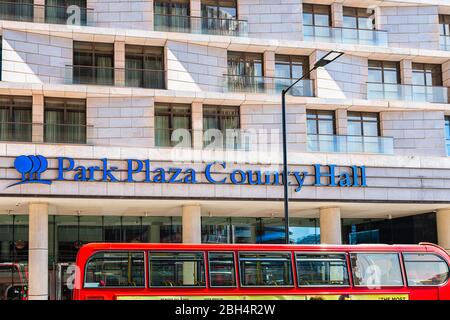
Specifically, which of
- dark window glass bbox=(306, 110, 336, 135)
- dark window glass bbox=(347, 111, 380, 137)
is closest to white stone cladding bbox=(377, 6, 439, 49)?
dark window glass bbox=(347, 111, 380, 137)

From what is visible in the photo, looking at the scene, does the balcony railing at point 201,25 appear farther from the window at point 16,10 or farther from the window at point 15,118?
the window at point 15,118

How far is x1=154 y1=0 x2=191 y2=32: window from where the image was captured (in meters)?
31.0

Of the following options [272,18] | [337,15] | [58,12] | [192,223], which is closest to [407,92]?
[337,15]

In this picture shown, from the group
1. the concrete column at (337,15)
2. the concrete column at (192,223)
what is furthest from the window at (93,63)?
the concrete column at (337,15)

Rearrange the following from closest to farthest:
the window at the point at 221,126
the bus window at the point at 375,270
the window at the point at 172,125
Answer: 1. the bus window at the point at 375,270
2. the window at the point at 172,125
3. the window at the point at 221,126

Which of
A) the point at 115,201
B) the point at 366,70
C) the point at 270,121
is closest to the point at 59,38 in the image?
the point at 115,201

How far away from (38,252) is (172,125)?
8280mm

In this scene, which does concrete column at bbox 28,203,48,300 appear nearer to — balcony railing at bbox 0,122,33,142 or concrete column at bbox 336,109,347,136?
balcony railing at bbox 0,122,33,142

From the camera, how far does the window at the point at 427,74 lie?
116 ft

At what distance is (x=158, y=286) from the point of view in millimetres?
16141

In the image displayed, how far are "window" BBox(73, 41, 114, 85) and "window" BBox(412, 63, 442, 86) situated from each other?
1636 centimetres

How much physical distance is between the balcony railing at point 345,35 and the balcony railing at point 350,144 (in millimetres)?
5191

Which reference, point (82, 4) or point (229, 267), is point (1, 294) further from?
point (229, 267)

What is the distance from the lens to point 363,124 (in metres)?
33.6
